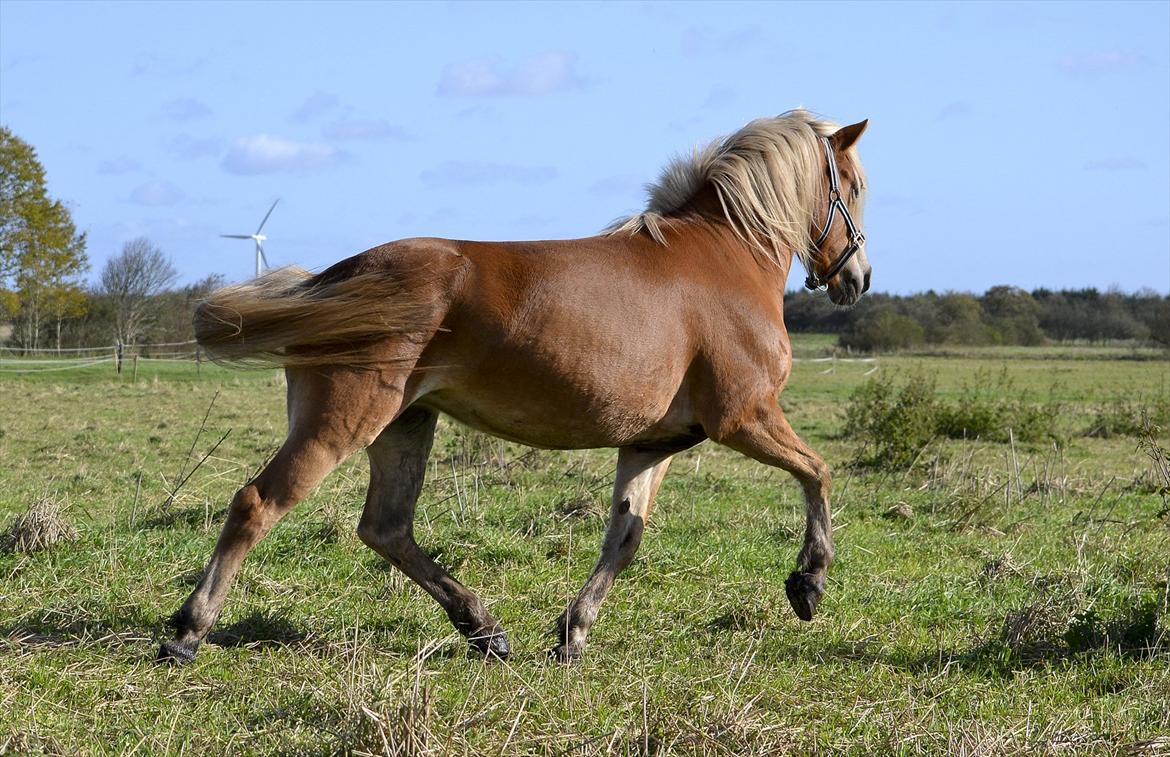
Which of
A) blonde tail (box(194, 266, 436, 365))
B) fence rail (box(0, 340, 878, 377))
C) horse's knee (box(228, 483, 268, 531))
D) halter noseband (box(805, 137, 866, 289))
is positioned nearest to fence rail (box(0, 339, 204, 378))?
fence rail (box(0, 340, 878, 377))

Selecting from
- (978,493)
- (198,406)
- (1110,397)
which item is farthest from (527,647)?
(1110,397)

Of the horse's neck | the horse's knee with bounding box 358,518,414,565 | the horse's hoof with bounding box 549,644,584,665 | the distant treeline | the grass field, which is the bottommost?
the horse's hoof with bounding box 549,644,584,665

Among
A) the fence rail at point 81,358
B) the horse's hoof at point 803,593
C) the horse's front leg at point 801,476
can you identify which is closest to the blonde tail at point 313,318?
→ the horse's front leg at point 801,476

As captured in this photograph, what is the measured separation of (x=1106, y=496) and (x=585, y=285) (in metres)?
7.83

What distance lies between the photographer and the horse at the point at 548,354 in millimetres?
4664

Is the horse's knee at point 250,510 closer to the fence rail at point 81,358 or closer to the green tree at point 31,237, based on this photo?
the fence rail at point 81,358

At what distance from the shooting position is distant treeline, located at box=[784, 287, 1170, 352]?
62688 mm

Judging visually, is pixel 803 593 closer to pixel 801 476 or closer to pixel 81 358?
pixel 801 476

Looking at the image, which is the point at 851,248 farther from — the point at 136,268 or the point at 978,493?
the point at 136,268

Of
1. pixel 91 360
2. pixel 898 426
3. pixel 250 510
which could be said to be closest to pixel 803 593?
pixel 250 510

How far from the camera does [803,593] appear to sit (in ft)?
17.7

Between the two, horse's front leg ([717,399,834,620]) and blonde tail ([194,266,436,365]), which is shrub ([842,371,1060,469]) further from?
blonde tail ([194,266,436,365])

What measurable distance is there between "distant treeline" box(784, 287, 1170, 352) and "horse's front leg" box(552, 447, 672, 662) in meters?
55.3

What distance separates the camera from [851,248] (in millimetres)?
6352
